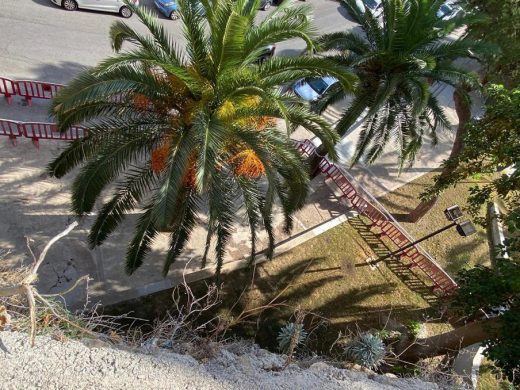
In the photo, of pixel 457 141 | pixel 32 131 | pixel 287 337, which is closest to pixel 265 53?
pixel 457 141

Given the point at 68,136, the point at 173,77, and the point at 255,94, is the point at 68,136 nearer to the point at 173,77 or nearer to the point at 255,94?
the point at 173,77

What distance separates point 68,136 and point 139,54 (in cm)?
628

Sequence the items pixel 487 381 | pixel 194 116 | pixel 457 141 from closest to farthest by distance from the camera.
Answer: pixel 194 116 → pixel 487 381 → pixel 457 141

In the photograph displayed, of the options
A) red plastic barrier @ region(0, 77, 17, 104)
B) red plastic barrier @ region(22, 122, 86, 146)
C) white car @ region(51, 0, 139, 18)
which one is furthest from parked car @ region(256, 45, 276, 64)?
red plastic barrier @ region(0, 77, 17, 104)

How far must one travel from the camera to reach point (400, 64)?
980 cm

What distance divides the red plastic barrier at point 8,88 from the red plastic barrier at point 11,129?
125cm

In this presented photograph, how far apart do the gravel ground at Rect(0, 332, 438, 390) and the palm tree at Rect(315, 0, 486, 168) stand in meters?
5.86

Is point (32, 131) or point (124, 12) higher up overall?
point (124, 12)

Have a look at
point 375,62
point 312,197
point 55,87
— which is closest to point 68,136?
point 55,87

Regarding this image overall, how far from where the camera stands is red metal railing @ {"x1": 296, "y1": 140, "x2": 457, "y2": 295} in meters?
12.4

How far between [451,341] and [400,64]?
606 centimetres

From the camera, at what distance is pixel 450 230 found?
1425cm

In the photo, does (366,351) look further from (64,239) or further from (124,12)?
(124,12)

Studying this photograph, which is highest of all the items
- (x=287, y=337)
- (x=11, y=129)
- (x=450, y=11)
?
(x=450, y=11)
